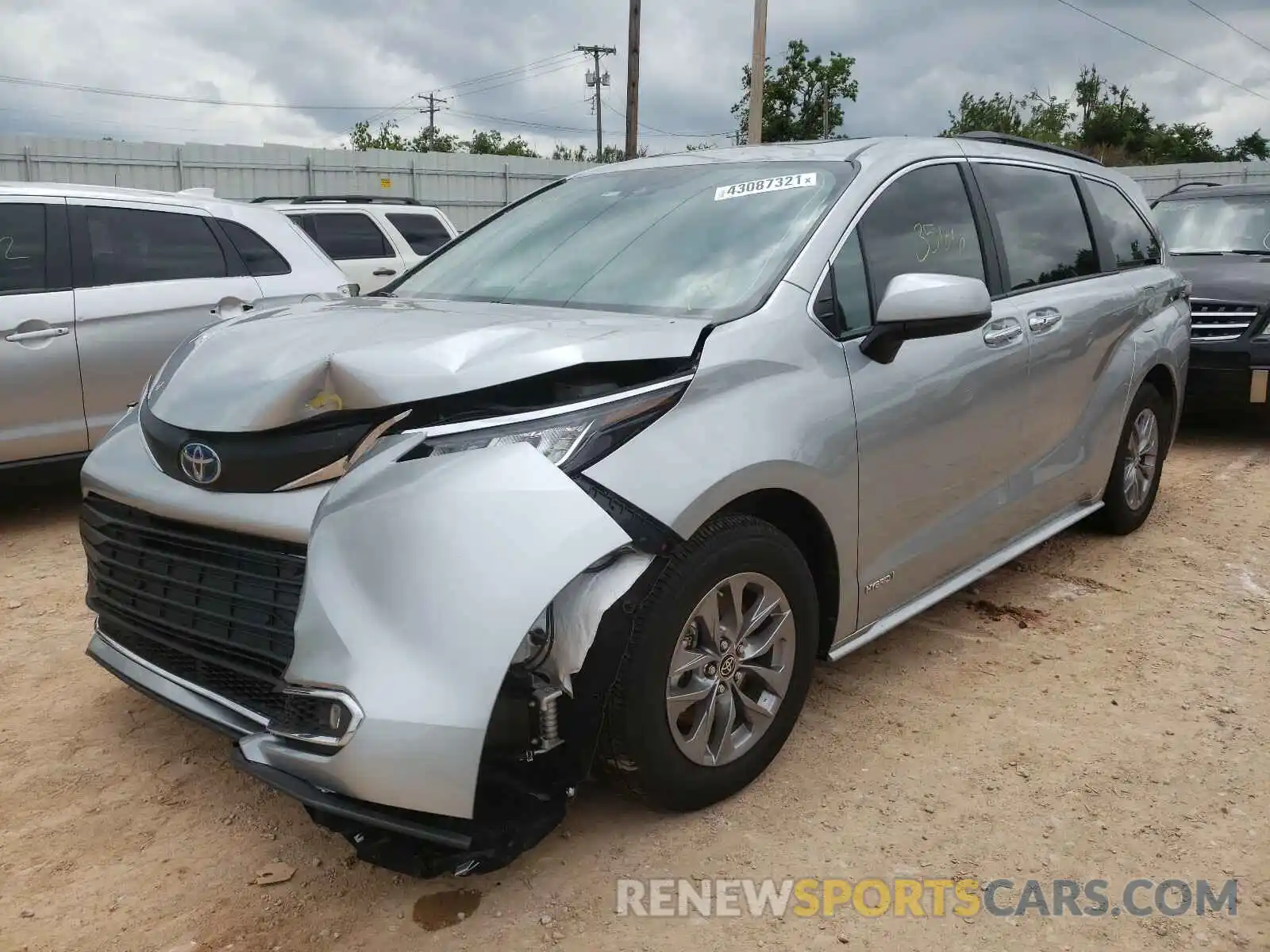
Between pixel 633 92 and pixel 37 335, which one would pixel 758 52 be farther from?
pixel 37 335

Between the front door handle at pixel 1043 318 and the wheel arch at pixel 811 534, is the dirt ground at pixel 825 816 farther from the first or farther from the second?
the front door handle at pixel 1043 318

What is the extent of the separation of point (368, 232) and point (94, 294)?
5374mm

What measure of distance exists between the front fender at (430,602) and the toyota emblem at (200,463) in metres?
0.43

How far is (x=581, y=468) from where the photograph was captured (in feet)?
7.43

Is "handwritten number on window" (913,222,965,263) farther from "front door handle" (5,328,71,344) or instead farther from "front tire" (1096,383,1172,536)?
"front door handle" (5,328,71,344)

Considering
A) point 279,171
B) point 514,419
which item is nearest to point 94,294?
point 514,419

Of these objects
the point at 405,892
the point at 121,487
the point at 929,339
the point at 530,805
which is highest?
the point at 929,339

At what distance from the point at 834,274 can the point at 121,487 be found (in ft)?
6.76

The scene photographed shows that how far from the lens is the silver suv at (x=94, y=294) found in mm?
5082

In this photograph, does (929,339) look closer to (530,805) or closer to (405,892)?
(530,805)

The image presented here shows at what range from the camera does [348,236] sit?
10359 millimetres

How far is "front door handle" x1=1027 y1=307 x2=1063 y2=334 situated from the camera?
3.82 m

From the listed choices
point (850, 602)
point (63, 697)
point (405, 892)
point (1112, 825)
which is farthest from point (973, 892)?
point (63, 697)

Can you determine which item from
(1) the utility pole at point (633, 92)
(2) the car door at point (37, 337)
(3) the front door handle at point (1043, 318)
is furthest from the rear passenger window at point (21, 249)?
(1) the utility pole at point (633, 92)
